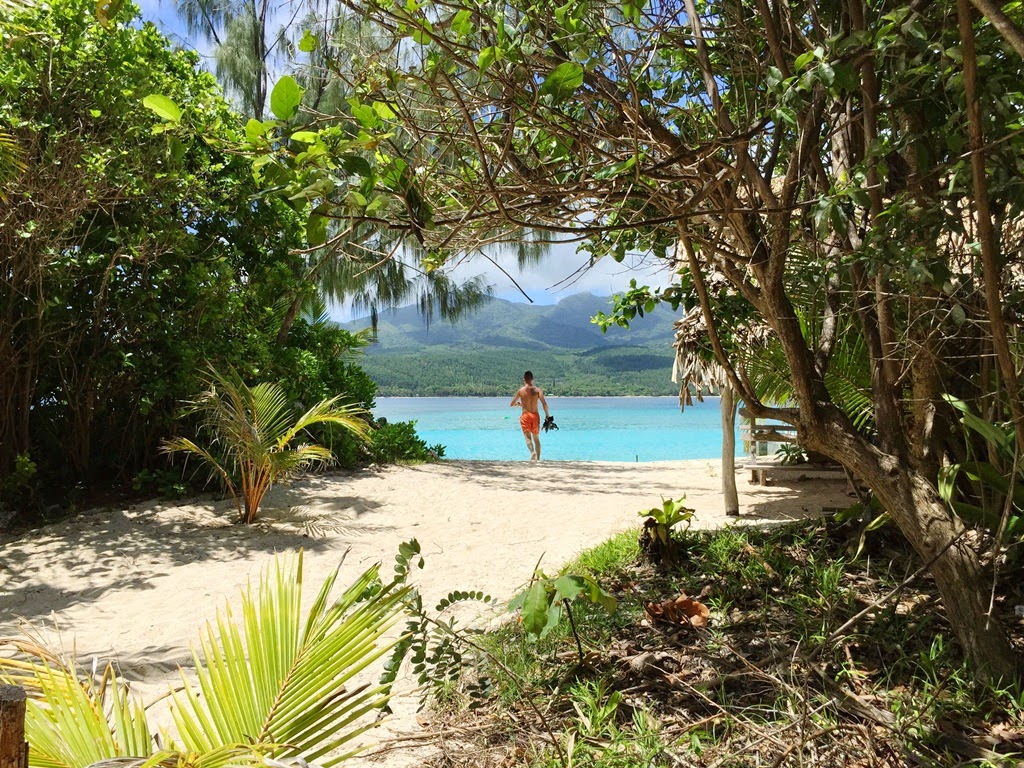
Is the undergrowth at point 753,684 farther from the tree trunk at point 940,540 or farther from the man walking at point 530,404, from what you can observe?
the man walking at point 530,404

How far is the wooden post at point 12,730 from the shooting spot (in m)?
0.95

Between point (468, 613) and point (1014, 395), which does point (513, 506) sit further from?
point (1014, 395)

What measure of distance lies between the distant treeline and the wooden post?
4829cm

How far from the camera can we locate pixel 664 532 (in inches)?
153

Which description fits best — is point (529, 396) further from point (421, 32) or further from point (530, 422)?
point (421, 32)

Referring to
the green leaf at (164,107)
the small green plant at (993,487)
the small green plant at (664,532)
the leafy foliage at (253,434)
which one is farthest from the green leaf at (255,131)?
the leafy foliage at (253,434)

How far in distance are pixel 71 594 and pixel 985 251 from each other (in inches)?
208

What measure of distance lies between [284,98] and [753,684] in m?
2.41

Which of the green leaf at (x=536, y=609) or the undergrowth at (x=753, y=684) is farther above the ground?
the green leaf at (x=536, y=609)

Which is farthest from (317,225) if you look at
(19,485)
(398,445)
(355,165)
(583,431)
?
(583,431)

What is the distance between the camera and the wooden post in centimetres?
95

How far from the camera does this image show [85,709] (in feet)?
4.32

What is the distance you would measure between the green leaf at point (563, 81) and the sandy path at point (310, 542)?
2014 millimetres

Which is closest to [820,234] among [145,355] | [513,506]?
[513,506]
